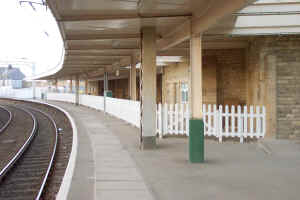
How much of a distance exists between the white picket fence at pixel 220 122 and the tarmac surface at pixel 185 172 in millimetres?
467

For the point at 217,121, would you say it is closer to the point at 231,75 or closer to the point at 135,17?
the point at 231,75

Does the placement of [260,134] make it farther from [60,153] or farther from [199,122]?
[60,153]

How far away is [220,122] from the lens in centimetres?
1214

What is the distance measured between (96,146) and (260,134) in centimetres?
511

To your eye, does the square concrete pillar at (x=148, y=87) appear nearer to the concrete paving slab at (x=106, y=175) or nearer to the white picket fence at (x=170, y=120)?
the concrete paving slab at (x=106, y=175)

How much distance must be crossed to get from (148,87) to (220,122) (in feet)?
9.46

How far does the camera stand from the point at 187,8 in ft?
27.7

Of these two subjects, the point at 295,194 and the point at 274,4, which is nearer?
the point at 295,194

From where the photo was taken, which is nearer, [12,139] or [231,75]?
[231,75]

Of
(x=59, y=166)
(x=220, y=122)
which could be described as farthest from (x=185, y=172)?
(x=59, y=166)

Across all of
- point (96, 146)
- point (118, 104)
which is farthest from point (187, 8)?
point (118, 104)

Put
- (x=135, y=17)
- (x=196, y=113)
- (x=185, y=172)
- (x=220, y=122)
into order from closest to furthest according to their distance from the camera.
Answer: (x=185, y=172) → (x=196, y=113) → (x=135, y=17) → (x=220, y=122)

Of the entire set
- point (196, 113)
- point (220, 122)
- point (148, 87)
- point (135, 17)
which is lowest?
point (220, 122)

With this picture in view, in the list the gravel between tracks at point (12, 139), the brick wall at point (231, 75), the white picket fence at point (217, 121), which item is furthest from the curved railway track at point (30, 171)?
the brick wall at point (231, 75)
